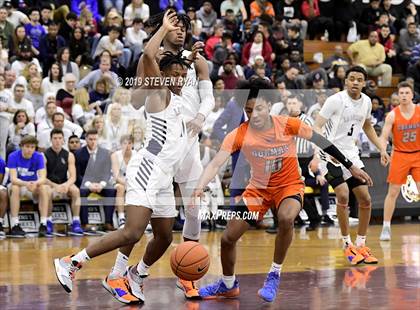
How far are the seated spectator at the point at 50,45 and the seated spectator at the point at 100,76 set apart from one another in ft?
4.39

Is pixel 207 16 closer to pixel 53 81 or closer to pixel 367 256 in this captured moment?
pixel 53 81

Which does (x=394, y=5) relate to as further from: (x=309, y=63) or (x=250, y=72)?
(x=250, y=72)

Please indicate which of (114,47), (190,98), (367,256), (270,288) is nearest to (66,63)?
(114,47)

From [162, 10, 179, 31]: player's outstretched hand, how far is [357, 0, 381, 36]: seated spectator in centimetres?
1566

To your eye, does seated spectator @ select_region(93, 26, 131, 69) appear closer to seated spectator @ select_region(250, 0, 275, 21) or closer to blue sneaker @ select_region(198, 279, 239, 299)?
seated spectator @ select_region(250, 0, 275, 21)

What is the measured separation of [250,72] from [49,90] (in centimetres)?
439

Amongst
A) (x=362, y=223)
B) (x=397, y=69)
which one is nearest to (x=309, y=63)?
(x=397, y=69)

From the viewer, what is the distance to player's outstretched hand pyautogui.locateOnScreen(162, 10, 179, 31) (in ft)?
27.9

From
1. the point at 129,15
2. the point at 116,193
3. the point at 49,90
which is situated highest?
the point at 129,15

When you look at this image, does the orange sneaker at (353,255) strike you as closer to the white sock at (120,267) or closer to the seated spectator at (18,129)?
the white sock at (120,267)

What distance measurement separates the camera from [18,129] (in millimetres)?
15789

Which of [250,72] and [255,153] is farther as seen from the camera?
[250,72]

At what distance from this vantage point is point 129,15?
807 inches

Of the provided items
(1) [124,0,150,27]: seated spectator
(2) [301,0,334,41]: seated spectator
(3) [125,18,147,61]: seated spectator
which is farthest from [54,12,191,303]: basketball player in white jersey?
(2) [301,0,334,41]: seated spectator
